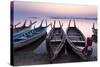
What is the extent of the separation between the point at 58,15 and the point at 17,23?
0.55 metres

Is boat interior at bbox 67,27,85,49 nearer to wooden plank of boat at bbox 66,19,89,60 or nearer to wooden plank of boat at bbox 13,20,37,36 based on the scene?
wooden plank of boat at bbox 66,19,89,60

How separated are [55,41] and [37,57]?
1.03 ft

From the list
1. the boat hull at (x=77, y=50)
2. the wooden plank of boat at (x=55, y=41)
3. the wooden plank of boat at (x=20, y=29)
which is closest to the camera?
the wooden plank of boat at (x=20, y=29)

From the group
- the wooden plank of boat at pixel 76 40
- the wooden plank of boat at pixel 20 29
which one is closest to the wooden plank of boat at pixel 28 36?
A: the wooden plank of boat at pixel 20 29

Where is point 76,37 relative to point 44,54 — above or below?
above

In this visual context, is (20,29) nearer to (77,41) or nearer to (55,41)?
(55,41)

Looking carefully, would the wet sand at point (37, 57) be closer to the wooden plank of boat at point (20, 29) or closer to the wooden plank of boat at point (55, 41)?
the wooden plank of boat at point (55, 41)

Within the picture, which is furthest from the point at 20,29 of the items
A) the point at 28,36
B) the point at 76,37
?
the point at 76,37

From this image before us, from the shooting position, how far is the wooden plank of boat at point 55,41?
2.52 metres

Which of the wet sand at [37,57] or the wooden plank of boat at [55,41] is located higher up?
the wooden plank of boat at [55,41]

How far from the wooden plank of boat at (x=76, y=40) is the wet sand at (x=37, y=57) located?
90 millimetres

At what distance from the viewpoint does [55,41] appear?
8.40ft

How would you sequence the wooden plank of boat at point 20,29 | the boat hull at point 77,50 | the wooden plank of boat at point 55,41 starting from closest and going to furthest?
the wooden plank of boat at point 20,29
the wooden plank of boat at point 55,41
the boat hull at point 77,50

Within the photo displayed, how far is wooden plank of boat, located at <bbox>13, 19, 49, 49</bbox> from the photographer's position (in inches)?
92.1
